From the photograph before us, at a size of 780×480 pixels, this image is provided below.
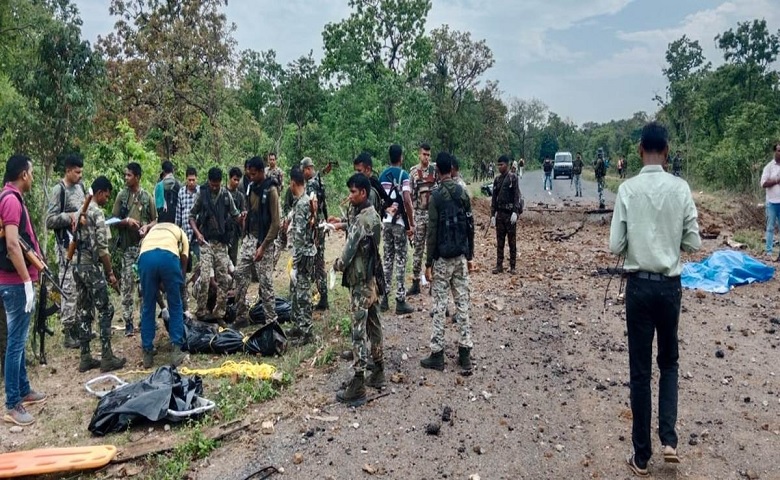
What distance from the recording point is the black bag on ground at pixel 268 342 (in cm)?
596

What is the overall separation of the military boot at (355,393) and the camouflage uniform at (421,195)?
361cm

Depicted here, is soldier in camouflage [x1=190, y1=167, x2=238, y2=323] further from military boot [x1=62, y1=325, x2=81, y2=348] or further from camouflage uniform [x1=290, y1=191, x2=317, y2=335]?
military boot [x1=62, y1=325, x2=81, y2=348]

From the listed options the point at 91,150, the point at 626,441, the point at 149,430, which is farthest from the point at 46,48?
the point at 626,441

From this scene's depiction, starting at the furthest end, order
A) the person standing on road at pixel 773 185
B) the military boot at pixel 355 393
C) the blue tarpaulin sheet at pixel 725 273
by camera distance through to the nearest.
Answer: the person standing on road at pixel 773 185 → the blue tarpaulin sheet at pixel 725 273 → the military boot at pixel 355 393

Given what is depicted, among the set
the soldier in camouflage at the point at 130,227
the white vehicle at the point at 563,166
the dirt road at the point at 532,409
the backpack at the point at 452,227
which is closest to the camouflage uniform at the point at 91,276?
the soldier in camouflage at the point at 130,227

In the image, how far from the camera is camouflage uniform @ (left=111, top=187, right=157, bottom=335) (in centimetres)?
694

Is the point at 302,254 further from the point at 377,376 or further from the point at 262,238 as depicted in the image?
the point at 377,376

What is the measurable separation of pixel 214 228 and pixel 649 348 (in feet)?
17.2

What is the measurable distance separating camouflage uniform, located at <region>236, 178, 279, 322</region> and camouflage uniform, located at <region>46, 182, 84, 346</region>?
1901mm

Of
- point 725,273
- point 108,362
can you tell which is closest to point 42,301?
point 108,362

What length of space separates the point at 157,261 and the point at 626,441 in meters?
4.72

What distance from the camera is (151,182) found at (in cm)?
1133

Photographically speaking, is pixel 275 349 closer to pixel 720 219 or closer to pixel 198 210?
pixel 198 210

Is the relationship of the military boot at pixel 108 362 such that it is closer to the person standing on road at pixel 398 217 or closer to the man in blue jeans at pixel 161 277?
the man in blue jeans at pixel 161 277
